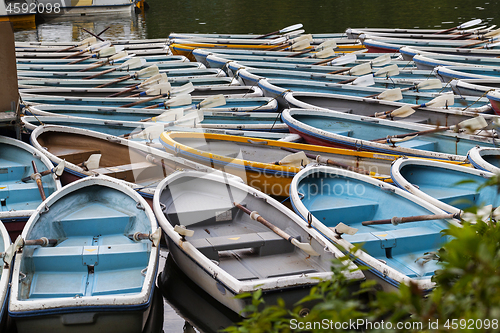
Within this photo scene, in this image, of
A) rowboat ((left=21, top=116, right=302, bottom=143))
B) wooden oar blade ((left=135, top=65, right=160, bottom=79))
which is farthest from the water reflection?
rowboat ((left=21, top=116, right=302, bottom=143))

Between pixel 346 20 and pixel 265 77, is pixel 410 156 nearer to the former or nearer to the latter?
pixel 265 77

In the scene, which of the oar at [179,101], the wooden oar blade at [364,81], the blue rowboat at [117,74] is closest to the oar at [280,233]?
the oar at [179,101]

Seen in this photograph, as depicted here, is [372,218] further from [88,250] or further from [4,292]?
[4,292]

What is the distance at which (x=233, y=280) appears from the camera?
5.09 m

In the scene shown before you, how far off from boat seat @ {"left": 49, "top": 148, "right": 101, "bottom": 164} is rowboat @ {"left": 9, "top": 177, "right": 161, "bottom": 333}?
1819 mm

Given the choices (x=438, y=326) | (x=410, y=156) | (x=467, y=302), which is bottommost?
(x=410, y=156)

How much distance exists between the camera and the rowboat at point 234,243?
5.11 m

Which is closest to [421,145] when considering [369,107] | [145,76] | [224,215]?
[369,107]

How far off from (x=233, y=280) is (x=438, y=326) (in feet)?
10.6

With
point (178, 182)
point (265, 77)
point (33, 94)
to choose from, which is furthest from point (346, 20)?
point (178, 182)

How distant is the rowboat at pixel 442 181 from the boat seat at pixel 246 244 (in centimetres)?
210

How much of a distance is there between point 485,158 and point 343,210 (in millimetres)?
2765

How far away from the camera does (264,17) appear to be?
115ft

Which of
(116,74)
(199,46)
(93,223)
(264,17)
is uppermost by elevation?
(264,17)
